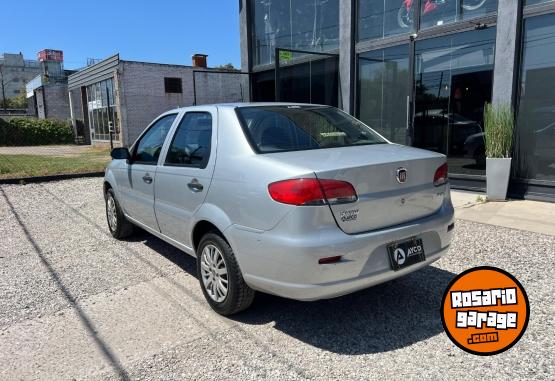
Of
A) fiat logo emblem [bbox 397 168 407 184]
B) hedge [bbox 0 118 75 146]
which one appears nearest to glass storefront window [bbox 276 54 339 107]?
fiat logo emblem [bbox 397 168 407 184]

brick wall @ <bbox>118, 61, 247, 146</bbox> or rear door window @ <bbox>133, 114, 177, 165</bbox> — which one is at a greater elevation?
brick wall @ <bbox>118, 61, 247, 146</bbox>

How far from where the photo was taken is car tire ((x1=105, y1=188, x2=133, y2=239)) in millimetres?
5418

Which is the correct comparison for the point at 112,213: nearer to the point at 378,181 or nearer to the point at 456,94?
the point at 378,181

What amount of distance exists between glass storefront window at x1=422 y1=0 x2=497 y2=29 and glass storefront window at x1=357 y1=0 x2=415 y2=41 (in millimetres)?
242

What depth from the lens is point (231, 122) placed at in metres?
3.42

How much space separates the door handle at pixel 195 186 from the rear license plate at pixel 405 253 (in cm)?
156

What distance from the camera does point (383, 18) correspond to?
952cm

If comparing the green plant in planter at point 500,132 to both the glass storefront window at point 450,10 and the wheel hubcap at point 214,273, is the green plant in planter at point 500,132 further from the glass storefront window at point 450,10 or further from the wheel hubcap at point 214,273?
the wheel hubcap at point 214,273

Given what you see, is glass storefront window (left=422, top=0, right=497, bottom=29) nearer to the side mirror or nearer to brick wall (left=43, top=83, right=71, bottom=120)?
the side mirror

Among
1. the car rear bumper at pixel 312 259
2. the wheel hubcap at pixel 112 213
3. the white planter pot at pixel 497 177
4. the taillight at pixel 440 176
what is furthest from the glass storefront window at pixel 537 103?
the wheel hubcap at pixel 112 213

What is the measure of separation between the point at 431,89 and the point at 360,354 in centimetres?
718

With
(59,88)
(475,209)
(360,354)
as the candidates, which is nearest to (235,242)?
(360,354)

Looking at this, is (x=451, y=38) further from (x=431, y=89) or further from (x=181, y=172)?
(x=181, y=172)

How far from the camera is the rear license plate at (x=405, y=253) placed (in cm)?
290
